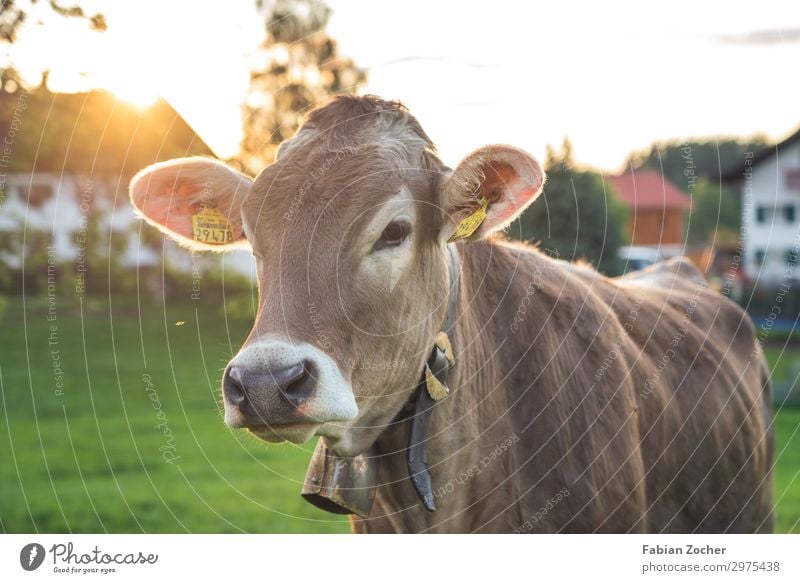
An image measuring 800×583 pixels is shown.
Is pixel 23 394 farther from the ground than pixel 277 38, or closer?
closer

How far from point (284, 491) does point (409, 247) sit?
24.9 ft

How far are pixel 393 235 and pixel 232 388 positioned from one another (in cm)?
89

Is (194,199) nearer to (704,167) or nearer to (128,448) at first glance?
(128,448)

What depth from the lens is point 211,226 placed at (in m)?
4.27

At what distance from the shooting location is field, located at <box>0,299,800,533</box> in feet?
30.9

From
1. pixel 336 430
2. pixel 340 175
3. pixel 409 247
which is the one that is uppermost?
pixel 340 175

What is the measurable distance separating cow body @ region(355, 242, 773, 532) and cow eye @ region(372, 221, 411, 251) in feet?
1.80

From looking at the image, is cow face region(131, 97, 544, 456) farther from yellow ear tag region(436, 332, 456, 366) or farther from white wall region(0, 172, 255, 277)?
white wall region(0, 172, 255, 277)

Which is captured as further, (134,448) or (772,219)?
(772,219)

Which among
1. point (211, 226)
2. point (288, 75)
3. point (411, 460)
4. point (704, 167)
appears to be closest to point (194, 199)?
point (211, 226)

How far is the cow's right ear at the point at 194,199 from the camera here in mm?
4168
